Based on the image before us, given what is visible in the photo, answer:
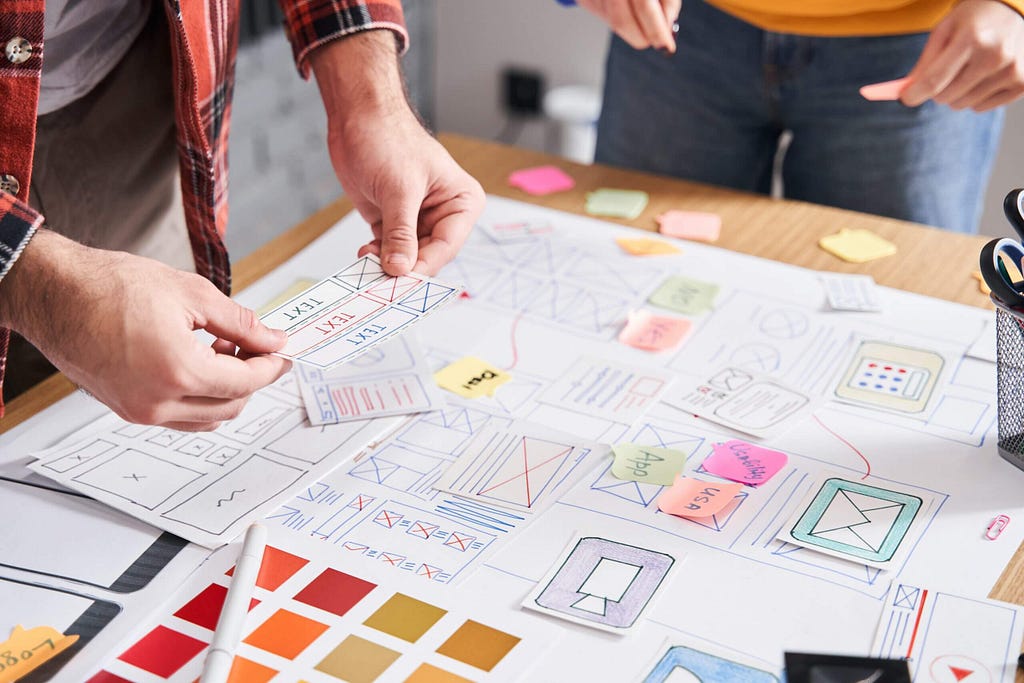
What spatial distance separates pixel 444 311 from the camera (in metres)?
1.04

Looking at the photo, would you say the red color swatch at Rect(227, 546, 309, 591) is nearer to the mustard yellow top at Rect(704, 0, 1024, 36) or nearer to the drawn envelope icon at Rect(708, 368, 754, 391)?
the drawn envelope icon at Rect(708, 368, 754, 391)

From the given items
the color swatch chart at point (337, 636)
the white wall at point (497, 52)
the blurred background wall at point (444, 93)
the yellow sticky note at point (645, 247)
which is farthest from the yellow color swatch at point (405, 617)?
the white wall at point (497, 52)

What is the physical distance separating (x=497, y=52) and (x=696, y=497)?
2.13m

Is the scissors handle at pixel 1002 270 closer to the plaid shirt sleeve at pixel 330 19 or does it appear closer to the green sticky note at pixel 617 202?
the green sticky note at pixel 617 202

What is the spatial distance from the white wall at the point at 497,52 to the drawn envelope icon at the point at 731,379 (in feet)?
5.76

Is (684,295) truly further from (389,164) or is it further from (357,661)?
(357,661)

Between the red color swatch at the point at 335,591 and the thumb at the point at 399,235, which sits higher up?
the thumb at the point at 399,235

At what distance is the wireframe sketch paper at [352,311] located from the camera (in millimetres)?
770

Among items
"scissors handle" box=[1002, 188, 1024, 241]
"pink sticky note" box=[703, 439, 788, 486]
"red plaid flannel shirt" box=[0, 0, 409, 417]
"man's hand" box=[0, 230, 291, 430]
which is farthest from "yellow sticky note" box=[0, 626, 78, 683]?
"scissors handle" box=[1002, 188, 1024, 241]

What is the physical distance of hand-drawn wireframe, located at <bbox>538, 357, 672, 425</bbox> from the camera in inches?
34.5

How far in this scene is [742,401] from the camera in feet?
2.90

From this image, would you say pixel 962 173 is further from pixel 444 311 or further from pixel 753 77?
pixel 444 311

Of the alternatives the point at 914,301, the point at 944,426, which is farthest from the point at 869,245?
the point at 944,426

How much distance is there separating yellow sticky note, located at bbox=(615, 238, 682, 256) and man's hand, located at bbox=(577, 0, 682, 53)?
22cm
